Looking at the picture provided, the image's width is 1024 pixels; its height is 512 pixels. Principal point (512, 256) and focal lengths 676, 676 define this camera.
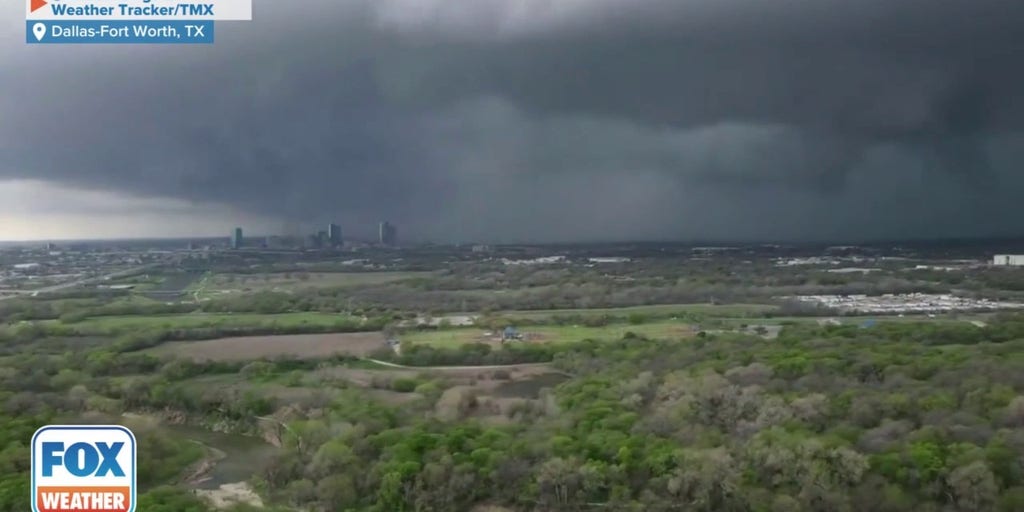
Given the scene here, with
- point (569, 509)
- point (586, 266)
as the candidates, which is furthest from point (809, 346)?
point (586, 266)

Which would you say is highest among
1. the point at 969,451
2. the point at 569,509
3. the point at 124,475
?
the point at 124,475

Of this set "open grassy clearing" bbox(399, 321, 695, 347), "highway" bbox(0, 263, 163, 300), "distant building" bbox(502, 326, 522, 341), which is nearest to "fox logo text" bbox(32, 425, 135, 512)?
"open grassy clearing" bbox(399, 321, 695, 347)

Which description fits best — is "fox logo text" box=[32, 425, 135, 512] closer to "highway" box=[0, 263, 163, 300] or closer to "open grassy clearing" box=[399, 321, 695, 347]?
"open grassy clearing" box=[399, 321, 695, 347]

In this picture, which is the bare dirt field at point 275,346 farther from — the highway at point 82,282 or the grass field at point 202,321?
the highway at point 82,282

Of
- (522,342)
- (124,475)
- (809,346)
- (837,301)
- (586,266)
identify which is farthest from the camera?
(586,266)

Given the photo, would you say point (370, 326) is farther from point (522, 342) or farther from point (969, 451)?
point (969, 451)

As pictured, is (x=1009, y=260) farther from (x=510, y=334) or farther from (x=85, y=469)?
(x=85, y=469)

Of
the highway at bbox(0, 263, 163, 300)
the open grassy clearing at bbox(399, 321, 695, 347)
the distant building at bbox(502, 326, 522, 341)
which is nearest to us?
the open grassy clearing at bbox(399, 321, 695, 347)
